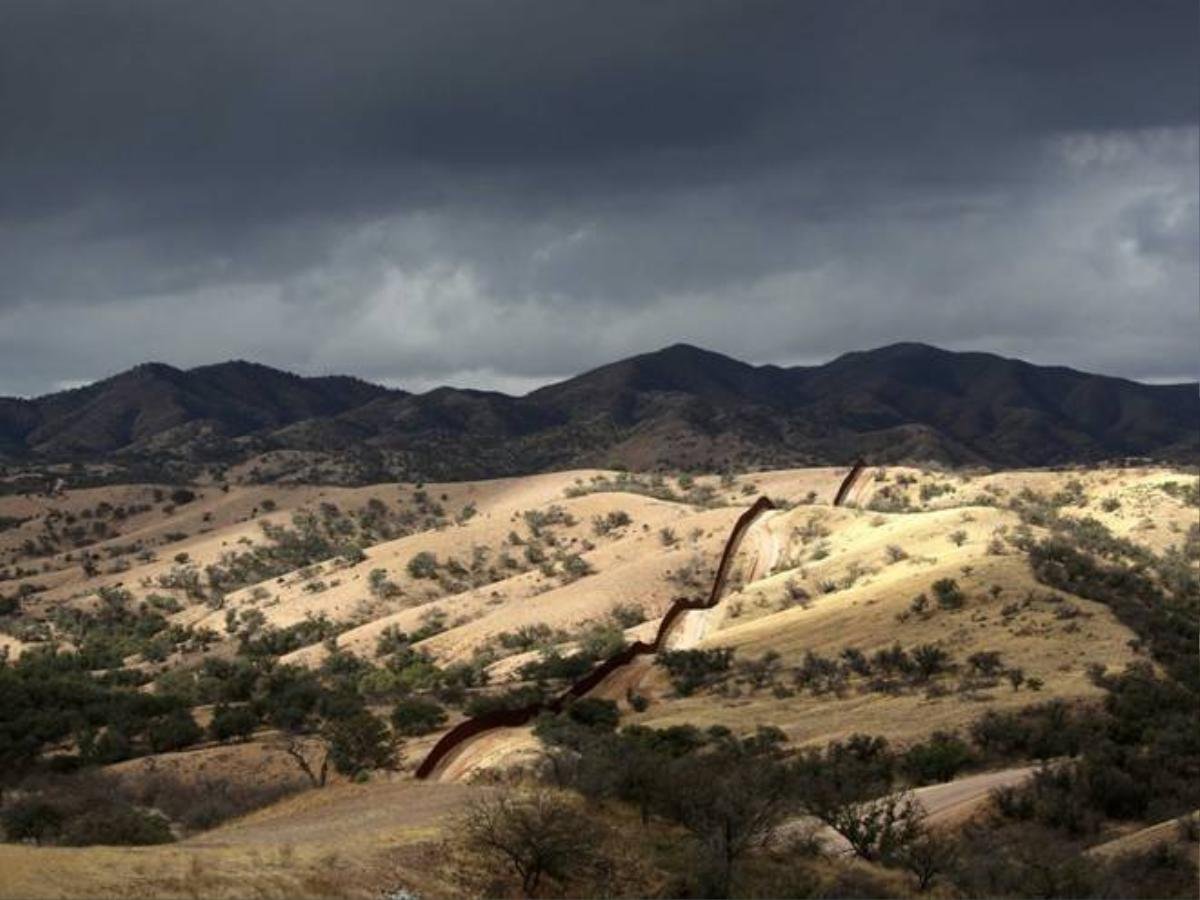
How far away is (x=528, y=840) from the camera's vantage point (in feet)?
72.9

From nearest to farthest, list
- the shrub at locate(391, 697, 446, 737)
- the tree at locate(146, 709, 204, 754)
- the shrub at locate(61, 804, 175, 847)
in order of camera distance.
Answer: the shrub at locate(61, 804, 175, 847)
the shrub at locate(391, 697, 446, 737)
the tree at locate(146, 709, 204, 754)

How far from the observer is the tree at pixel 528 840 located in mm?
22312

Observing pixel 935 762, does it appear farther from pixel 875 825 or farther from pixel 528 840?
pixel 528 840

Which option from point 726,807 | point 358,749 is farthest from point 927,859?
point 358,749

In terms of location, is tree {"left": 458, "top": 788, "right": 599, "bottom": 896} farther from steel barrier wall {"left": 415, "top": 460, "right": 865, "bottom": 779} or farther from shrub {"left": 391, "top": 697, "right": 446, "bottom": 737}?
shrub {"left": 391, "top": 697, "right": 446, "bottom": 737}

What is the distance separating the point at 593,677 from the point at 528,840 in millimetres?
27525

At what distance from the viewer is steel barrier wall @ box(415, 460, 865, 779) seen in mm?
39062

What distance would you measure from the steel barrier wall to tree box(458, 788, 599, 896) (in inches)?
553

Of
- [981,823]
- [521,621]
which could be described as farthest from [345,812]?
[521,621]

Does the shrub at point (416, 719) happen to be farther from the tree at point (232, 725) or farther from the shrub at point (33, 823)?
the shrub at point (33, 823)

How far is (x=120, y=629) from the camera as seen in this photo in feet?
263

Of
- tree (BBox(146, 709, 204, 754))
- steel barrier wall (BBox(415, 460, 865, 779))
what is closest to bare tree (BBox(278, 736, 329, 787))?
steel barrier wall (BBox(415, 460, 865, 779))

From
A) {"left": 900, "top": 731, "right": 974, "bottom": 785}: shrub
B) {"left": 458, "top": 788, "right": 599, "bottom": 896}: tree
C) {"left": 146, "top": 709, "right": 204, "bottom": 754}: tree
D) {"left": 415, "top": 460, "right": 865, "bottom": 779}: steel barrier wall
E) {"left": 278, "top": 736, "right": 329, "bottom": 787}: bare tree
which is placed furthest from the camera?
{"left": 146, "top": 709, "right": 204, "bottom": 754}: tree

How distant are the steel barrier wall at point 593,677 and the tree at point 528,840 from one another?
14055 millimetres
